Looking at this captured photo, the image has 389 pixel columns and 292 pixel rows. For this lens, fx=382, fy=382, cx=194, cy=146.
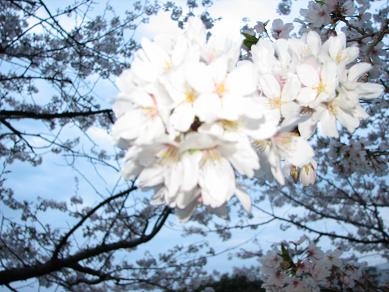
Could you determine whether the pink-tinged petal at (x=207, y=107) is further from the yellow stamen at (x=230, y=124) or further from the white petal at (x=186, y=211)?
the white petal at (x=186, y=211)

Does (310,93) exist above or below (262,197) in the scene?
below

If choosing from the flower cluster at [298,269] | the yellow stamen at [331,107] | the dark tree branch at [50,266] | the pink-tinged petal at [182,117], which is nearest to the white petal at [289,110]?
the yellow stamen at [331,107]

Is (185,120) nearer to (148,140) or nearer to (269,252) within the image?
(148,140)

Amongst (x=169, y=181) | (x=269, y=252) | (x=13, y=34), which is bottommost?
(x=169, y=181)

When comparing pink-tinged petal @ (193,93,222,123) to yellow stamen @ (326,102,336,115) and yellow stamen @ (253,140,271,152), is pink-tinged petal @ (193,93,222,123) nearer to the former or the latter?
yellow stamen @ (253,140,271,152)

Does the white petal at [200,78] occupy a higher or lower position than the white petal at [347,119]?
lower

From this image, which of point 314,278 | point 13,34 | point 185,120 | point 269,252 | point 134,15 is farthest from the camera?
point 134,15

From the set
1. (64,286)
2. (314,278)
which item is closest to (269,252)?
(314,278)

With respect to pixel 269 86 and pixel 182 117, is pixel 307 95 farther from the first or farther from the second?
pixel 182 117
